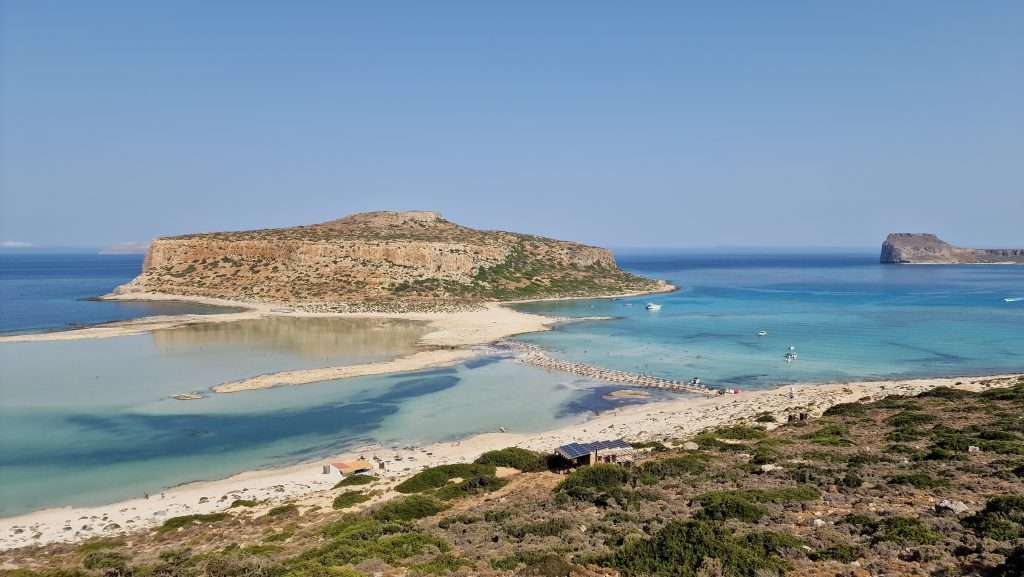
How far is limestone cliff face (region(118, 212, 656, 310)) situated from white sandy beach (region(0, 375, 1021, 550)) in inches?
2390

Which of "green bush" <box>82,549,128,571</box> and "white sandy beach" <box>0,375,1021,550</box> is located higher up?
"green bush" <box>82,549,128,571</box>

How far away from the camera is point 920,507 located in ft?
50.3

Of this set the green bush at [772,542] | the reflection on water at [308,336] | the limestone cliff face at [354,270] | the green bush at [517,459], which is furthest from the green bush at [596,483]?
the limestone cliff face at [354,270]

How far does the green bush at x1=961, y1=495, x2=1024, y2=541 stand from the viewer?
1262 centimetres

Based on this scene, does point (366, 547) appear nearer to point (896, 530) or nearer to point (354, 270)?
point (896, 530)

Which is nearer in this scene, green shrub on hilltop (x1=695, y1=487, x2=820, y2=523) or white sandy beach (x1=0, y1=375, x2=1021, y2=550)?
green shrub on hilltop (x1=695, y1=487, x2=820, y2=523)

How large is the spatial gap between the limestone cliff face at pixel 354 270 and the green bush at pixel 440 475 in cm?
6590

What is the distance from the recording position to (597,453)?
2320 cm

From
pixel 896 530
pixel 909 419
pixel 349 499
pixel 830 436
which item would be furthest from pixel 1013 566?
pixel 909 419

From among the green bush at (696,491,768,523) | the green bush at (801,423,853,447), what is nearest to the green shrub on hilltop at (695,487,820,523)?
the green bush at (696,491,768,523)

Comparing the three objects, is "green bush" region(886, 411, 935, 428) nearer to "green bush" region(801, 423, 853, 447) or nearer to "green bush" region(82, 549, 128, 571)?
"green bush" region(801, 423, 853, 447)

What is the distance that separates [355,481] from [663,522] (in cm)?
1284

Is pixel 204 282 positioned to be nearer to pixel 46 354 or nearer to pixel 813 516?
pixel 46 354

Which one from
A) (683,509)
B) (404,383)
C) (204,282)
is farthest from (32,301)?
(683,509)
